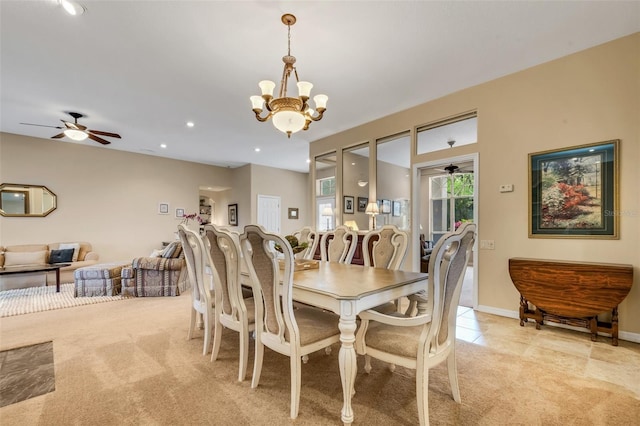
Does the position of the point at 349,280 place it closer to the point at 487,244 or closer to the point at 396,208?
the point at 487,244

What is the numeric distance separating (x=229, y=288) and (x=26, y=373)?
69.4 inches

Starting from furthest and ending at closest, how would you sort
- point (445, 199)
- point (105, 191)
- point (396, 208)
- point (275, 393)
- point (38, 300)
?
point (445, 199) < point (105, 191) < point (396, 208) < point (38, 300) < point (275, 393)

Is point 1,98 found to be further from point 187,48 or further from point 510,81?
point 510,81

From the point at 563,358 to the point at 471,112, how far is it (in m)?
3.05

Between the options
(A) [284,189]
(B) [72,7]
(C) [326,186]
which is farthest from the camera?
(A) [284,189]

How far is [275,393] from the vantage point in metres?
1.98

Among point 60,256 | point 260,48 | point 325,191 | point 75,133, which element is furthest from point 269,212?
point 260,48

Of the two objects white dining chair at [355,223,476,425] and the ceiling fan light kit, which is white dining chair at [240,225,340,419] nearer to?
white dining chair at [355,223,476,425]

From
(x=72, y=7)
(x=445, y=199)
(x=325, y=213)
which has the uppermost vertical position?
(x=72, y=7)

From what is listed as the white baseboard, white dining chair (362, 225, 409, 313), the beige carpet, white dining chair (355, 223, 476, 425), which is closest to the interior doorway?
the white baseboard

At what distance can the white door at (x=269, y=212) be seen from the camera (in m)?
8.65

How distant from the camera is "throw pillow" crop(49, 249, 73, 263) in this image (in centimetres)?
553

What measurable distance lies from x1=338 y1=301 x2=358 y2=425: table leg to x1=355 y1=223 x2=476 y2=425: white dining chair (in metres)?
0.15

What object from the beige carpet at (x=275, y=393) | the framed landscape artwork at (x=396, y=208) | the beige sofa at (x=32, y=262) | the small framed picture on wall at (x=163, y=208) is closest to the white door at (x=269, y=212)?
the small framed picture on wall at (x=163, y=208)
